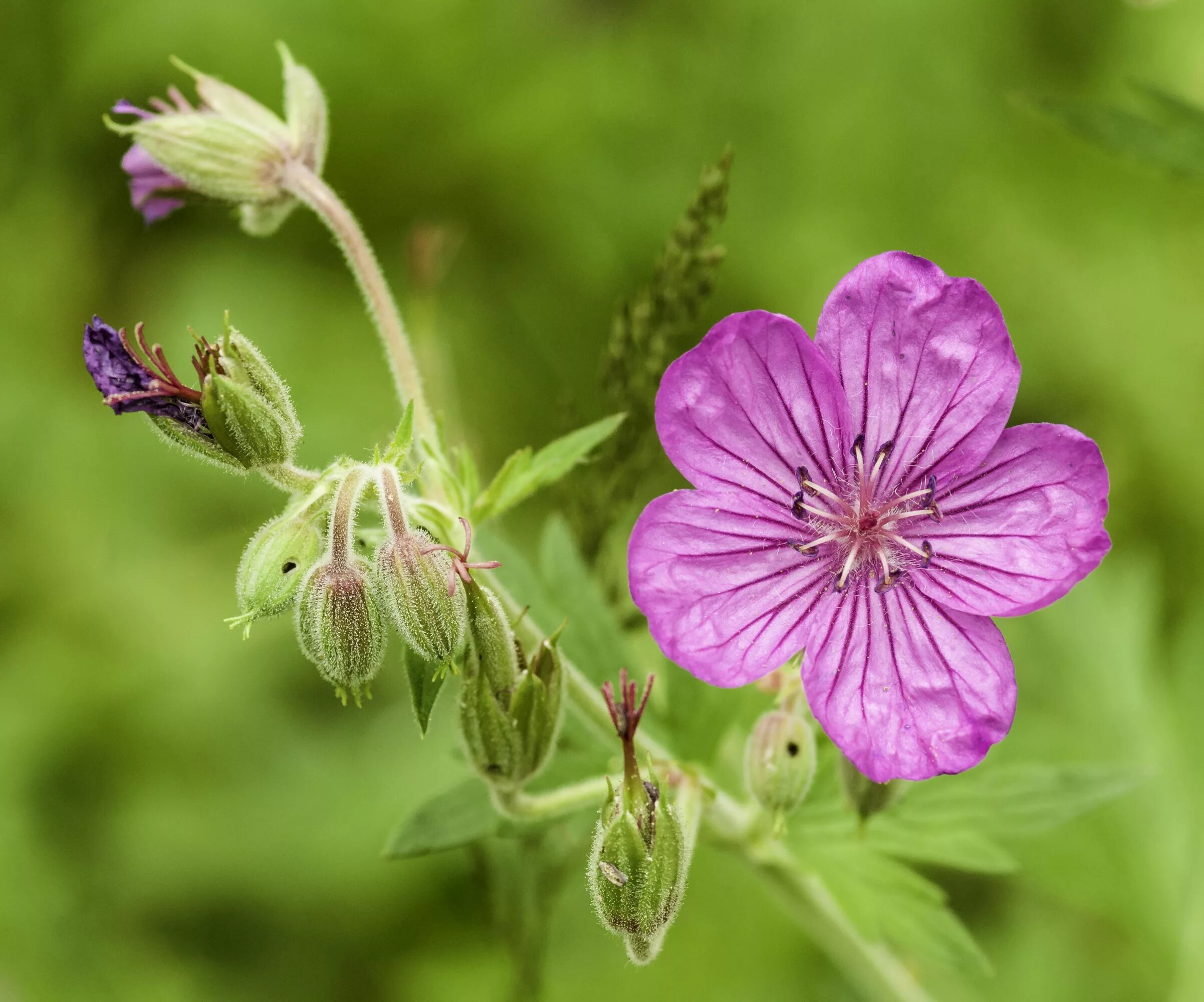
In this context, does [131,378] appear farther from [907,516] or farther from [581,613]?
[907,516]

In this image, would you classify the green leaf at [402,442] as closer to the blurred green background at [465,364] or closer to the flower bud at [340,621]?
the flower bud at [340,621]

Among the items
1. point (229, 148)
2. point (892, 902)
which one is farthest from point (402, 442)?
point (892, 902)

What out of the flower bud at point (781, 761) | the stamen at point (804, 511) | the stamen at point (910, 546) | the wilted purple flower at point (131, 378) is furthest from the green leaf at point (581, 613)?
the wilted purple flower at point (131, 378)

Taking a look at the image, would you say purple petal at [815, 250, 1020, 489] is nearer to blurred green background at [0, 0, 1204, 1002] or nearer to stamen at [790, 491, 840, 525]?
stamen at [790, 491, 840, 525]

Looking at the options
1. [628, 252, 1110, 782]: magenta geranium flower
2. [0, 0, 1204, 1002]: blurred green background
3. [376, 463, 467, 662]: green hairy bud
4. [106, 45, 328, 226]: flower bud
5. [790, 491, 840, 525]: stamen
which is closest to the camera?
[376, 463, 467, 662]: green hairy bud

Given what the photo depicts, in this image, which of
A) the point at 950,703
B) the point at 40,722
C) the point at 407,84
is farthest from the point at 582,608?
the point at 407,84

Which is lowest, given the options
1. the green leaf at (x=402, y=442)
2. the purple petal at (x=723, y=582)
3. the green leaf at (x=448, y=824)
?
the green leaf at (x=448, y=824)

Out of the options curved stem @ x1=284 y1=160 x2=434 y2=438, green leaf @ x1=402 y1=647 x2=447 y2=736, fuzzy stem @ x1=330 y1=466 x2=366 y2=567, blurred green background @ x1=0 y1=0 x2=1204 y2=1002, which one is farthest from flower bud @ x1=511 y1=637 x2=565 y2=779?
blurred green background @ x1=0 y1=0 x2=1204 y2=1002
